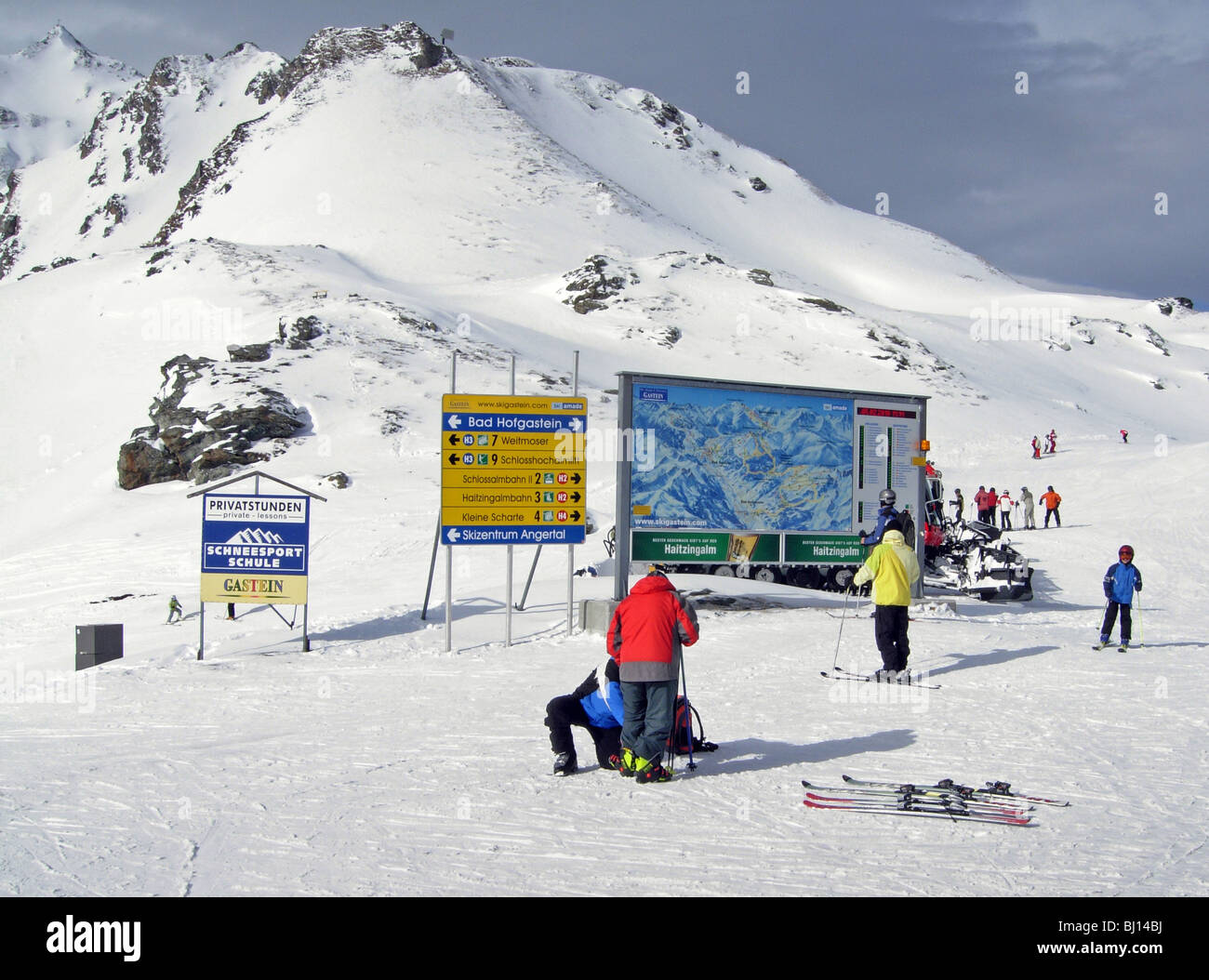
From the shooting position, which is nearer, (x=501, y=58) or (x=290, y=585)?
(x=290, y=585)

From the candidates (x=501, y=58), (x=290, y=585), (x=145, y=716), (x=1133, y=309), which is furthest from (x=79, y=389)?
(x=501, y=58)

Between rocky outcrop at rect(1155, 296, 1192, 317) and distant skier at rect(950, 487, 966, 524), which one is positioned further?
rocky outcrop at rect(1155, 296, 1192, 317)

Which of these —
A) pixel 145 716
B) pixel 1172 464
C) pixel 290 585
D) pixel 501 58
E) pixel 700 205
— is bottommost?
pixel 145 716

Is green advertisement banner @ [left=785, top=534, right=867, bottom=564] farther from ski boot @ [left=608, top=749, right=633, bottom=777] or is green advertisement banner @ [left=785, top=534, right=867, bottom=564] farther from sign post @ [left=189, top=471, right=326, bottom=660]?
ski boot @ [left=608, top=749, right=633, bottom=777]

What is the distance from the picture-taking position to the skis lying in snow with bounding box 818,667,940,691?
36.6 feet

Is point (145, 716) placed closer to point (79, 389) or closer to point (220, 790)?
point (220, 790)

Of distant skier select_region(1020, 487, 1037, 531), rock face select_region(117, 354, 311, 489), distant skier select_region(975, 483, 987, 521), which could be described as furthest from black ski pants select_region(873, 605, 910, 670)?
rock face select_region(117, 354, 311, 489)

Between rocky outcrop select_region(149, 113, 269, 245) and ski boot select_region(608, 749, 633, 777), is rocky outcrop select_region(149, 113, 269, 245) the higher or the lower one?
the higher one

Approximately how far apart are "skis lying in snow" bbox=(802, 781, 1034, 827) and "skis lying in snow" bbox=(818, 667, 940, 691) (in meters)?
4.58

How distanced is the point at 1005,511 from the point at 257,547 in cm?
2598

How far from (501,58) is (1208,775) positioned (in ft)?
686

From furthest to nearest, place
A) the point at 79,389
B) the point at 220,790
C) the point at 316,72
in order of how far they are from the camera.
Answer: the point at 316,72, the point at 79,389, the point at 220,790

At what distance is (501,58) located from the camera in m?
198

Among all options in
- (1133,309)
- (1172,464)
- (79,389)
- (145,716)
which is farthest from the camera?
(1133,309)
